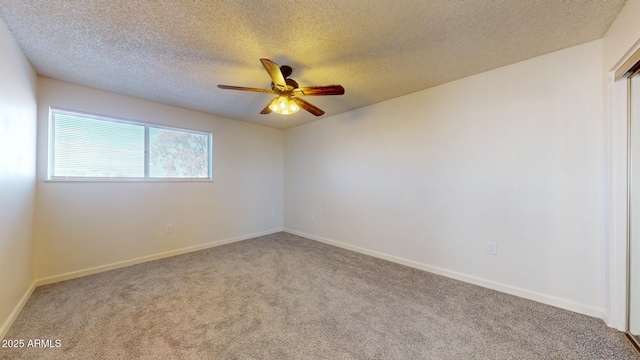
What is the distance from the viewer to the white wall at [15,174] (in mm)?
1665

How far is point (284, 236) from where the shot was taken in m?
4.51

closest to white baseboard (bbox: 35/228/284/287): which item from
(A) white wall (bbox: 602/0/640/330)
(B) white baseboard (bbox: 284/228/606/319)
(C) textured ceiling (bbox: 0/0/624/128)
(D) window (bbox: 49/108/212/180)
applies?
(D) window (bbox: 49/108/212/180)

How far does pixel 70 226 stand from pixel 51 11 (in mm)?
2361

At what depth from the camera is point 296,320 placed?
184cm

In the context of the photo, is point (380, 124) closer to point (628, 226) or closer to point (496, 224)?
point (496, 224)

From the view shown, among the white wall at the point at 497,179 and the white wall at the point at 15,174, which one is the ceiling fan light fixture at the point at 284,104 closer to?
the white wall at the point at 497,179

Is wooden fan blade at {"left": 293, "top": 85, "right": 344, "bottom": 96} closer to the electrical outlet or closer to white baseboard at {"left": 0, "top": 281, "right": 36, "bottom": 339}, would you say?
the electrical outlet

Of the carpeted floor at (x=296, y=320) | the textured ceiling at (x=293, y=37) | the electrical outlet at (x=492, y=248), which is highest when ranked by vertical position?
the textured ceiling at (x=293, y=37)

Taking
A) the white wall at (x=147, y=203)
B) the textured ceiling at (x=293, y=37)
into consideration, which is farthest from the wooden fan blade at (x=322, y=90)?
the white wall at (x=147, y=203)

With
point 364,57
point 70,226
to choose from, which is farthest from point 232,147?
point 364,57

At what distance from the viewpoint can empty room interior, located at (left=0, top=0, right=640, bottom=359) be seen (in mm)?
1588

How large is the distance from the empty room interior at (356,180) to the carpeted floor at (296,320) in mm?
19

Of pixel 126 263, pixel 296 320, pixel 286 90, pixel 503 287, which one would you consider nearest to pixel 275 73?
pixel 286 90

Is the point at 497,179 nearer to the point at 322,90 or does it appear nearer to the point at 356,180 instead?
the point at 356,180
